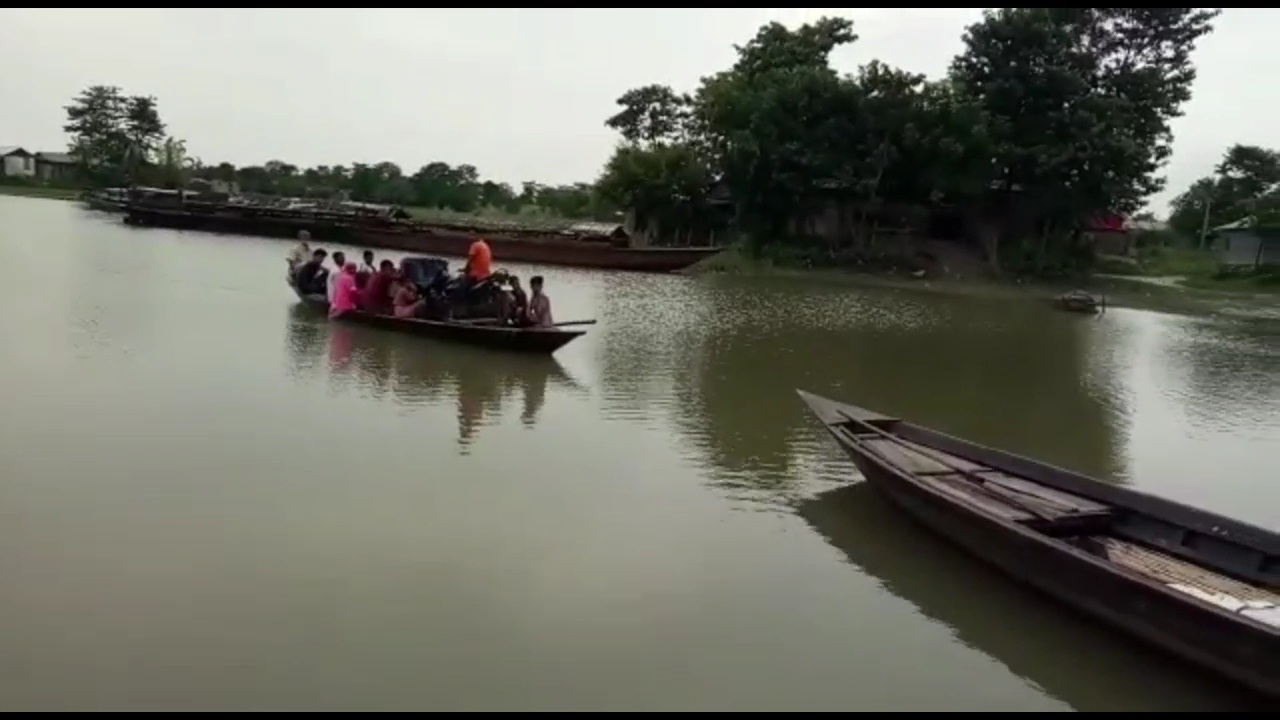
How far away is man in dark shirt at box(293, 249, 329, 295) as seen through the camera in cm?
1620

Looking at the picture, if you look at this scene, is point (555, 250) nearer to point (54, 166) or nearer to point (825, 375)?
point (825, 375)

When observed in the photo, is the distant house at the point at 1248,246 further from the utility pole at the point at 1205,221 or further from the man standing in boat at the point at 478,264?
the man standing in boat at the point at 478,264

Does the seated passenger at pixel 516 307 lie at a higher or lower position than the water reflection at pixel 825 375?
higher

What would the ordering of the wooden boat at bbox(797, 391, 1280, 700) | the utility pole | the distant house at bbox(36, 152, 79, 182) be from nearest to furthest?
the wooden boat at bbox(797, 391, 1280, 700)
the utility pole
the distant house at bbox(36, 152, 79, 182)

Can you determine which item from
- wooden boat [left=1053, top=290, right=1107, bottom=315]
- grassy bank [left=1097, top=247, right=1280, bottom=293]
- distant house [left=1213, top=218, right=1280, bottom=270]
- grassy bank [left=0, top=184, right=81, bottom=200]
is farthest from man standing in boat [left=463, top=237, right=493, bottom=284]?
grassy bank [left=0, top=184, right=81, bottom=200]

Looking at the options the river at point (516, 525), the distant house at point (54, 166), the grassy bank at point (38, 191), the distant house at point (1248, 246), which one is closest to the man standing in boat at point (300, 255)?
the river at point (516, 525)

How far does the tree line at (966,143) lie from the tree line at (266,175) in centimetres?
1816

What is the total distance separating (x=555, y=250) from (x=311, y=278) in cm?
1438

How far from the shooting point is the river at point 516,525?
4.89 m

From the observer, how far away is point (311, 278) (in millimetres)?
16250

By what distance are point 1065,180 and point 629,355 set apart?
20003 mm

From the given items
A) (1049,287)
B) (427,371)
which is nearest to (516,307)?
(427,371)

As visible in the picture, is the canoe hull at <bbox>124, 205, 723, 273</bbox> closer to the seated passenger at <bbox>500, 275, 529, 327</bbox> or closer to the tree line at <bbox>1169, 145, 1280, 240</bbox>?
the seated passenger at <bbox>500, 275, 529, 327</bbox>

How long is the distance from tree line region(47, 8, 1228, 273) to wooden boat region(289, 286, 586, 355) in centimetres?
1857
